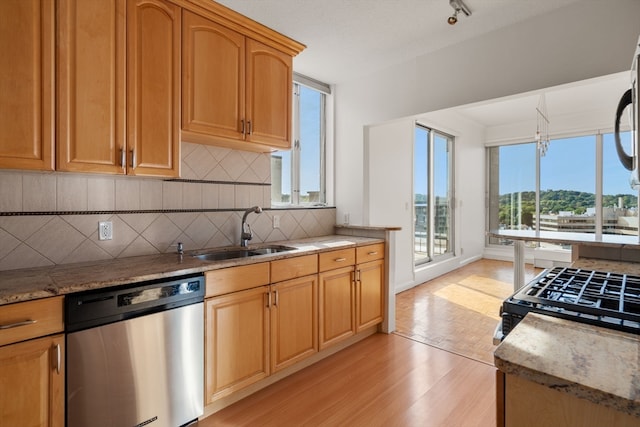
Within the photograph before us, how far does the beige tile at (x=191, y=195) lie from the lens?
96.0 inches

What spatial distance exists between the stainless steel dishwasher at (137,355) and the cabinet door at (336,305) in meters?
0.97

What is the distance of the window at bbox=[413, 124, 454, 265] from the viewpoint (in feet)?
16.5

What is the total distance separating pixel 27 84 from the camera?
60.9 inches

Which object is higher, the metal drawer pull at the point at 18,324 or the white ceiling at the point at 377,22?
the white ceiling at the point at 377,22

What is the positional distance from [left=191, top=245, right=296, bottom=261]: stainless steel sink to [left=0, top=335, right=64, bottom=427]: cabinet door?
93cm

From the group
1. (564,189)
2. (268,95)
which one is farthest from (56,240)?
(564,189)

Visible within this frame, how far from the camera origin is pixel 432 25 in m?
2.50

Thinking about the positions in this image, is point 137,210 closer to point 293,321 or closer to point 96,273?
point 96,273

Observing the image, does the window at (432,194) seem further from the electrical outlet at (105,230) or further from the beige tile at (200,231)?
the electrical outlet at (105,230)

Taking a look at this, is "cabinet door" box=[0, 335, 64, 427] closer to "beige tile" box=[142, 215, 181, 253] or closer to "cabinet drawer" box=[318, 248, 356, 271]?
"beige tile" box=[142, 215, 181, 253]

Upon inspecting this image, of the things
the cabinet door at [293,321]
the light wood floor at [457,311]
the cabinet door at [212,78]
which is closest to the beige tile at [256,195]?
the cabinet door at [212,78]

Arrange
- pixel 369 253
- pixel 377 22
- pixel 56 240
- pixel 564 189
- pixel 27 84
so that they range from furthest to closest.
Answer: pixel 564 189 < pixel 369 253 < pixel 377 22 < pixel 56 240 < pixel 27 84

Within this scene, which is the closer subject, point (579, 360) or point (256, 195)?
point (579, 360)

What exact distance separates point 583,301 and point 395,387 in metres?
1.51
